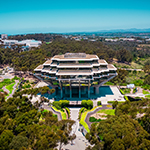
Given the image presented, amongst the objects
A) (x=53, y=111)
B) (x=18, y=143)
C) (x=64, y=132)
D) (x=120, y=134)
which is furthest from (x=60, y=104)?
(x=120, y=134)

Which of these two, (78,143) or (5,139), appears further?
(78,143)

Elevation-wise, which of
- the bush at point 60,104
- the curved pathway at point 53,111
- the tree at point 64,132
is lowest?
the curved pathway at point 53,111

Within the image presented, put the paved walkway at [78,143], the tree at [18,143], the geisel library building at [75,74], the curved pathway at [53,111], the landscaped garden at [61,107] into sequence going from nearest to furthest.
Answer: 1. the tree at [18,143]
2. the paved walkway at [78,143]
3. the curved pathway at [53,111]
4. the landscaped garden at [61,107]
5. the geisel library building at [75,74]

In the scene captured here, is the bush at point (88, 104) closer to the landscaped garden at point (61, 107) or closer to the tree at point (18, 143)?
the landscaped garden at point (61, 107)

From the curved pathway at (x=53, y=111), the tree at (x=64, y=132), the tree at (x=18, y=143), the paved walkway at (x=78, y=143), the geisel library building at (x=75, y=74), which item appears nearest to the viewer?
the tree at (x=18, y=143)

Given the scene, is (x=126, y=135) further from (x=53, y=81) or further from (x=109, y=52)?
(x=109, y=52)

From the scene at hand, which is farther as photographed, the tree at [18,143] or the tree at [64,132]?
the tree at [64,132]

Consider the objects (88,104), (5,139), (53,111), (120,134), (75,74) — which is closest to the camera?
(5,139)

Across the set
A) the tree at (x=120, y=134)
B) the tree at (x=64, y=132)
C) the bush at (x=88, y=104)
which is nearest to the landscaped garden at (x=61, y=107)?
the bush at (x=88, y=104)

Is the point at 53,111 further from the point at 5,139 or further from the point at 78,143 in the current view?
the point at 5,139

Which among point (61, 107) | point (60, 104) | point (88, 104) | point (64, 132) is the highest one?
point (64, 132)
